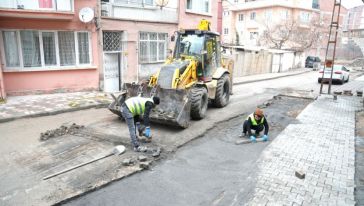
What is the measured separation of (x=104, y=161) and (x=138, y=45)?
10.2 metres

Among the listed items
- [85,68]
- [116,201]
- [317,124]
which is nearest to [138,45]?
[85,68]

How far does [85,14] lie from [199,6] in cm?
A: 834

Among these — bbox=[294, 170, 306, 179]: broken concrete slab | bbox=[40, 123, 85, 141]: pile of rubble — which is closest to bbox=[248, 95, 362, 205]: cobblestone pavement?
bbox=[294, 170, 306, 179]: broken concrete slab

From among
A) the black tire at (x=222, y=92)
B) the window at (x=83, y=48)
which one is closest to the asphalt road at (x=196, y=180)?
the black tire at (x=222, y=92)

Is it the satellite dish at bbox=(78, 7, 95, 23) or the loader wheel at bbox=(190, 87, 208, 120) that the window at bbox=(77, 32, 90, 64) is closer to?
the satellite dish at bbox=(78, 7, 95, 23)

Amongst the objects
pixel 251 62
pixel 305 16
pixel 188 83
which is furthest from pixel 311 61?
pixel 188 83

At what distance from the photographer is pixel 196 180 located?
5363 mm

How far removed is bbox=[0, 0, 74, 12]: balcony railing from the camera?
10773mm

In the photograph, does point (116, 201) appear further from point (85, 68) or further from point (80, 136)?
point (85, 68)

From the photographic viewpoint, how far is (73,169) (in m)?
5.59

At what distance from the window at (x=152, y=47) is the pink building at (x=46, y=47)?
2.75 meters

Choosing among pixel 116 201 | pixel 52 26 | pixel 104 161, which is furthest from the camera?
pixel 52 26

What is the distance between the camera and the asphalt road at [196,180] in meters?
4.69

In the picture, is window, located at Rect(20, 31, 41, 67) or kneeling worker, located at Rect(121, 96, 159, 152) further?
window, located at Rect(20, 31, 41, 67)
